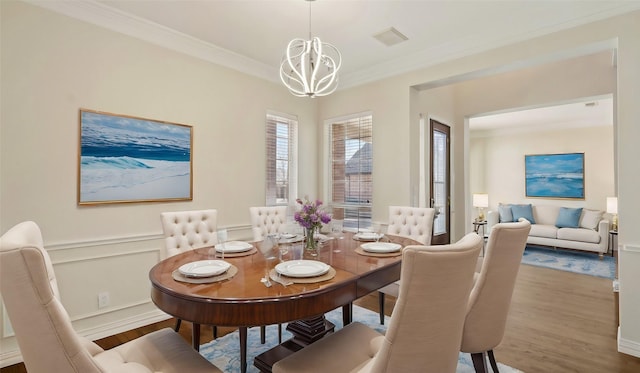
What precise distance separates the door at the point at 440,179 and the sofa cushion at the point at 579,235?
267 centimetres

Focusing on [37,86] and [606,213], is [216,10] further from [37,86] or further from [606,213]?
[606,213]

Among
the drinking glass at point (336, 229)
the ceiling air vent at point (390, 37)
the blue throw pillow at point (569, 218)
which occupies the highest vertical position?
the ceiling air vent at point (390, 37)

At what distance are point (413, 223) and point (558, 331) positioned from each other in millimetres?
1506

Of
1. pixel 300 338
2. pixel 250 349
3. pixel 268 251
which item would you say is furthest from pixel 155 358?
pixel 250 349

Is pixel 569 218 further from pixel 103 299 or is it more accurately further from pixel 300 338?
pixel 103 299

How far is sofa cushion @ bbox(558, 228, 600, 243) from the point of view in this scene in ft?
18.2

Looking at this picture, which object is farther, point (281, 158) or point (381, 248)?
point (281, 158)

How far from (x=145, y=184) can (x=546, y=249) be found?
24.0ft

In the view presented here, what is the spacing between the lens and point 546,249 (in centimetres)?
635

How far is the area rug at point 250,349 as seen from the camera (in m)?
2.16

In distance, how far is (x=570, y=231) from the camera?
5.83 metres

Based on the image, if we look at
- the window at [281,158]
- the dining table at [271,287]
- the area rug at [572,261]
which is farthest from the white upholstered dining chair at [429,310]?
the area rug at [572,261]

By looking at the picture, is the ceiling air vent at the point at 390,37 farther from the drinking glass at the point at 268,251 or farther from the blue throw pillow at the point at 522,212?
the blue throw pillow at the point at 522,212

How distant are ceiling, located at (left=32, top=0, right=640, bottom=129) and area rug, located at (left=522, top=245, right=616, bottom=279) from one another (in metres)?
3.79
